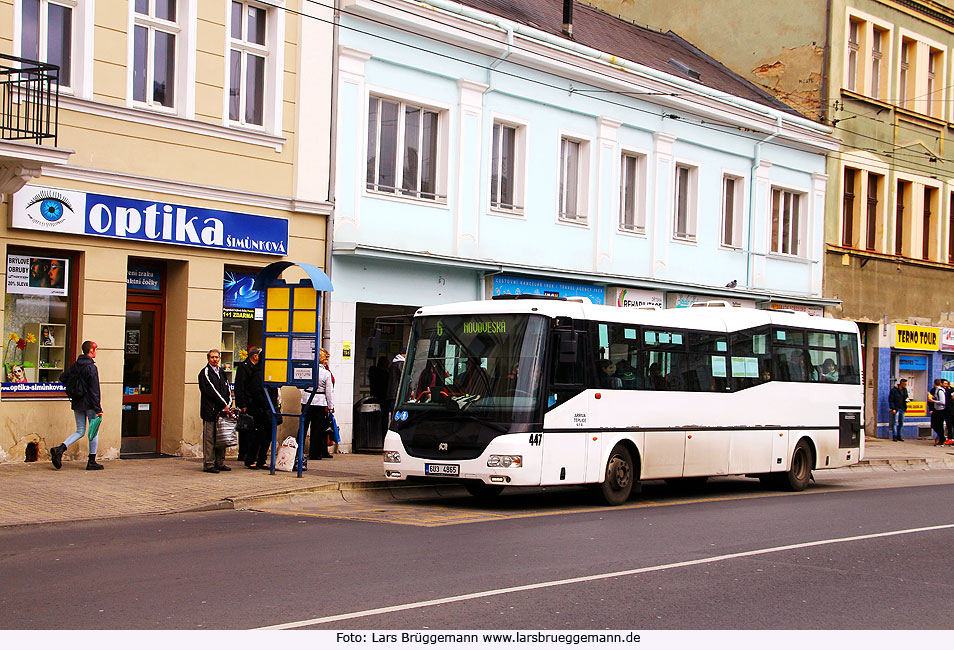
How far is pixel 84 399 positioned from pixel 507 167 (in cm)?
1106

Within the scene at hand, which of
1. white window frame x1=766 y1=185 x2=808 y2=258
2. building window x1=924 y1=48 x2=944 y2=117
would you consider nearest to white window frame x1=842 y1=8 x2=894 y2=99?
building window x1=924 y1=48 x2=944 y2=117

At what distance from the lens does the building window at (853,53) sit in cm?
3324

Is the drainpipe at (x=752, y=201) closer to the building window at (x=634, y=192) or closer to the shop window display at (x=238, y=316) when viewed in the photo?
the building window at (x=634, y=192)

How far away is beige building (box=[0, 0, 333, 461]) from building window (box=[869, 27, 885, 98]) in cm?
2007

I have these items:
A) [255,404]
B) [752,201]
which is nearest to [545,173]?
[752,201]

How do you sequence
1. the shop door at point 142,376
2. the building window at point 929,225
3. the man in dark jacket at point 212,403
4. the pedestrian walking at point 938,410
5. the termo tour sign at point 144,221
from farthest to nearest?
the building window at point 929,225 < the pedestrian walking at point 938,410 < the shop door at point 142,376 < the termo tour sign at point 144,221 < the man in dark jacket at point 212,403

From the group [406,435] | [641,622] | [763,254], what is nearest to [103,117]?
[406,435]

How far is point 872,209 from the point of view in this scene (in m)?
34.6

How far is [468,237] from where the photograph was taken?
22.8 m

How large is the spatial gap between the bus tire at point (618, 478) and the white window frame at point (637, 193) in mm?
11720

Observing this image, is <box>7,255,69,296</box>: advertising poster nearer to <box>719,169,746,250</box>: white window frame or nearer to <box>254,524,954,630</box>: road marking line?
<box>254,524,954,630</box>: road marking line

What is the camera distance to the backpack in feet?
52.0

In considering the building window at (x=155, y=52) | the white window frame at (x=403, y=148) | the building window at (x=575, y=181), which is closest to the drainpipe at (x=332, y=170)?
the white window frame at (x=403, y=148)

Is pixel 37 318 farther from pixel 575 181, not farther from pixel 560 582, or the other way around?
pixel 575 181
